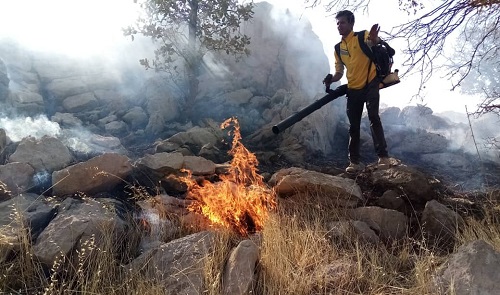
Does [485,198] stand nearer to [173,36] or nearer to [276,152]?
[276,152]

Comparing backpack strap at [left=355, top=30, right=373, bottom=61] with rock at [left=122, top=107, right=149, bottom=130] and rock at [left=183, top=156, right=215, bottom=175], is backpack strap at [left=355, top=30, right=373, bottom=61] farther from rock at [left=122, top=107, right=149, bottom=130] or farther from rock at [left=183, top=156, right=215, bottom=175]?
rock at [left=122, top=107, right=149, bottom=130]

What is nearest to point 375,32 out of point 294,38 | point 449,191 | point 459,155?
point 449,191

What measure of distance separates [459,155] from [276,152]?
21.6ft

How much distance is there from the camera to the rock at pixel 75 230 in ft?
8.41

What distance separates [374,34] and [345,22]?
444 millimetres

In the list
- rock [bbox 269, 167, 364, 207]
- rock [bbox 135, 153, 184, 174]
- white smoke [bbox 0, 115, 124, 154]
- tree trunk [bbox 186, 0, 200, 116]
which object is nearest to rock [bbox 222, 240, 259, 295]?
rock [bbox 269, 167, 364, 207]

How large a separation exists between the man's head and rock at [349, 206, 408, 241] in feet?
7.44

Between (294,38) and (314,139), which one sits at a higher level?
(294,38)

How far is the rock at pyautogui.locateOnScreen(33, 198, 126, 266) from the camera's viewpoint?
2.56m

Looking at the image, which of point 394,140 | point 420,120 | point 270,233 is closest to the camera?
point 270,233

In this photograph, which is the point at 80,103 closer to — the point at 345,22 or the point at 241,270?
the point at 345,22

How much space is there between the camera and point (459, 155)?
10.7 meters

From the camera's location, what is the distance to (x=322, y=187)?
3.75 m

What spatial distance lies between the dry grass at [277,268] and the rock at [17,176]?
1.06 metres
